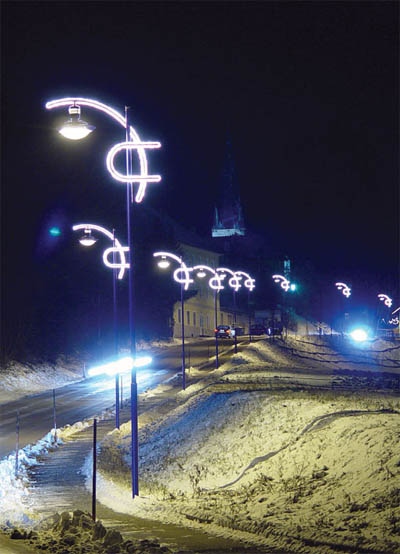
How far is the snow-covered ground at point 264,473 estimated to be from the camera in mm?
10102

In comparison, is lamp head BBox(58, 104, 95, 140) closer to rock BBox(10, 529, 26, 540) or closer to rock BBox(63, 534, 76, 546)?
A: rock BBox(10, 529, 26, 540)

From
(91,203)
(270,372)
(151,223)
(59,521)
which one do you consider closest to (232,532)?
(59,521)

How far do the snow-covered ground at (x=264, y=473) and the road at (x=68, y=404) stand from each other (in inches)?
70.7

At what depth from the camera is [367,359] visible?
226 ft

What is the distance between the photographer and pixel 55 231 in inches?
2126

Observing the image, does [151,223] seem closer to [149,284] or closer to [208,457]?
[149,284]

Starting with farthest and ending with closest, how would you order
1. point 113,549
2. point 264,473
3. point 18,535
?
1. point 264,473
2. point 18,535
3. point 113,549

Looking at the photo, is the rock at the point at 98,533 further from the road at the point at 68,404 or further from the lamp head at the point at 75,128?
the road at the point at 68,404

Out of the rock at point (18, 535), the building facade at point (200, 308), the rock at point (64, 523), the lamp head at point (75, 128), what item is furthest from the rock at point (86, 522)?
the building facade at point (200, 308)

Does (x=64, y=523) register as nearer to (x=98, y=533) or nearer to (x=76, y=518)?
(x=76, y=518)

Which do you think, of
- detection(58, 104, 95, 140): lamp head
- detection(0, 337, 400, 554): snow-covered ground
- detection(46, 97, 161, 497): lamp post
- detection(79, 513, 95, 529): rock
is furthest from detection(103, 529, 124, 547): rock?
detection(58, 104, 95, 140): lamp head

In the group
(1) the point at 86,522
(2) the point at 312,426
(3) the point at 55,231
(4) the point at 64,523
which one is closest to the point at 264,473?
(2) the point at 312,426

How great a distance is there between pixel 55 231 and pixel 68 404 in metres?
21.9

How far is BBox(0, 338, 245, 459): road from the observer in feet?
82.8
